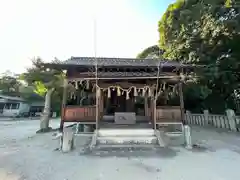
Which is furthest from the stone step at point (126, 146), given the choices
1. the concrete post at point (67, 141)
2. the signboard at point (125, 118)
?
the signboard at point (125, 118)

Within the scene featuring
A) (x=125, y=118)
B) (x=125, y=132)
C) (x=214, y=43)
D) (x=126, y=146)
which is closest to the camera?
(x=126, y=146)

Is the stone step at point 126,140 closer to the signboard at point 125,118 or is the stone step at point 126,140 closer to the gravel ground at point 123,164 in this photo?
the gravel ground at point 123,164

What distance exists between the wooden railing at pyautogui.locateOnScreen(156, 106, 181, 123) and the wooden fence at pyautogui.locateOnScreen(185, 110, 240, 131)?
3.94 m

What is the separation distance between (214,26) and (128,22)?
24.1 feet

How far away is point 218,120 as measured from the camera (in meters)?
10.0

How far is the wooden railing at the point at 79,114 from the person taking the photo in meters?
7.15

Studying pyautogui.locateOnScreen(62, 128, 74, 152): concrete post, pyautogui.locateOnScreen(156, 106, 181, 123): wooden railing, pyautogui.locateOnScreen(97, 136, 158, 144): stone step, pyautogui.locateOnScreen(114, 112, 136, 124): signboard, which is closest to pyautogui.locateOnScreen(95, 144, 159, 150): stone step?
pyautogui.locateOnScreen(97, 136, 158, 144): stone step

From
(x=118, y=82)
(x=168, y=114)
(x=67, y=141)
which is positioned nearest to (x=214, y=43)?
(x=168, y=114)

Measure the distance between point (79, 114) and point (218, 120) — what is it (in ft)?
28.3

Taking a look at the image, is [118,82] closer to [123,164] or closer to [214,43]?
[123,164]

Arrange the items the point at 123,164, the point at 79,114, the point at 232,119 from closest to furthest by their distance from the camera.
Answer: the point at 123,164 → the point at 79,114 → the point at 232,119

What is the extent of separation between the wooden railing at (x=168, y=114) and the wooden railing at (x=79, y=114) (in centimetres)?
296

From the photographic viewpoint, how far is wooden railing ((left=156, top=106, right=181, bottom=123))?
23.7ft

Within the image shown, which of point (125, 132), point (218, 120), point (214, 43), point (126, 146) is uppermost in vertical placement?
point (214, 43)
